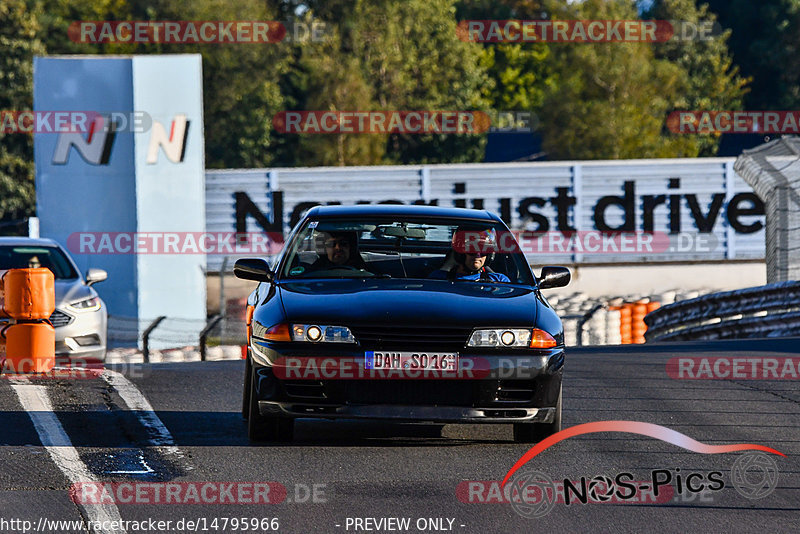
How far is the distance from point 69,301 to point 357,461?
297 inches

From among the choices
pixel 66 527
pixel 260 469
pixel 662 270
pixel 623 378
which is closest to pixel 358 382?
pixel 260 469

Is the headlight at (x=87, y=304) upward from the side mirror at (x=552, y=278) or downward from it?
downward

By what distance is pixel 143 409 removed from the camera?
9672 millimetres

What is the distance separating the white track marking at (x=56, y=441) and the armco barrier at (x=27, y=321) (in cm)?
54

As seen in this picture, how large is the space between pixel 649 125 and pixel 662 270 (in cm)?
2206

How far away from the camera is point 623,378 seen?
467 inches

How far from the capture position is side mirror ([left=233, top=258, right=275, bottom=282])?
870 cm

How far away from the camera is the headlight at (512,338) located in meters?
7.77

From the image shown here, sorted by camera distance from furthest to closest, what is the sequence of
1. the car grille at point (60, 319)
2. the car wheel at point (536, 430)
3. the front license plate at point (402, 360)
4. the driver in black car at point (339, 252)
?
the car grille at point (60, 319), the driver in black car at point (339, 252), the car wheel at point (536, 430), the front license plate at point (402, 360)

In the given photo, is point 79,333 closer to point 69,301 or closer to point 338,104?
point 69,301

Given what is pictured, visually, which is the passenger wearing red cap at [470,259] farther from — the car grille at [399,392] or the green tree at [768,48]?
the green tree at [768,48]

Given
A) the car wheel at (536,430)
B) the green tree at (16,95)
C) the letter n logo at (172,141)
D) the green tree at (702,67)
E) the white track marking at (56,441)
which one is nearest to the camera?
the white track marking at (56,441)

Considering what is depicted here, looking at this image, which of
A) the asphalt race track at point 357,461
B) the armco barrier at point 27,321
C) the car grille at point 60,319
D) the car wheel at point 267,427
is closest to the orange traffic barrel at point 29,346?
the armco barrier at point 27,321

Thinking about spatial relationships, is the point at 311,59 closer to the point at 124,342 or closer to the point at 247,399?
the point at 124,342
